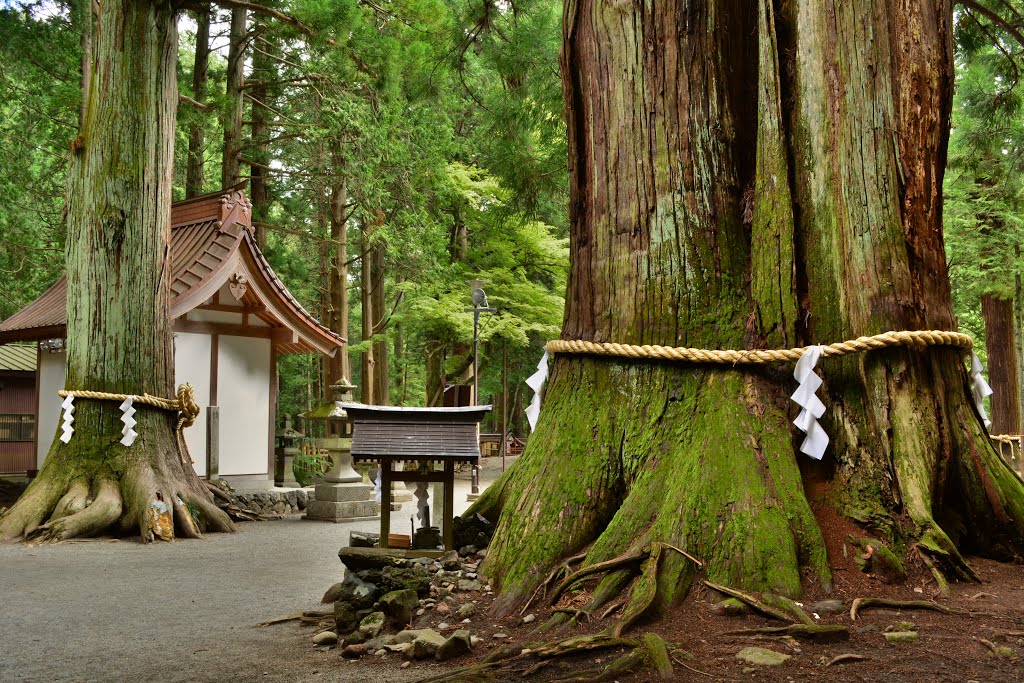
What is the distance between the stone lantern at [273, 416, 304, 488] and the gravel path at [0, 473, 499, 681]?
5322mm

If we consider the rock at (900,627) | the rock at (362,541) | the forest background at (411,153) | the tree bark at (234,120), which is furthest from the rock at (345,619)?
the tree bark at (234,120)

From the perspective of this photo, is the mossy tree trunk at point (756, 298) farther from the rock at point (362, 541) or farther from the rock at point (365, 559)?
the rock at point (362, 541)

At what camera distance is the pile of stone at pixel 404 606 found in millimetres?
3347

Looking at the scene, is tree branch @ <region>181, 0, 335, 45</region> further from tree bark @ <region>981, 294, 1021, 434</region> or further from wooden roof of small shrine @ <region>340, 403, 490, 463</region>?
tree bark @ <region>981, 294, 1021, 434</region>

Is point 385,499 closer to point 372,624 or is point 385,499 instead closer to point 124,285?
point 372,624

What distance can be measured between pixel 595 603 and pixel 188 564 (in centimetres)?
462

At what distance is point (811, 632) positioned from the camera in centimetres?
287

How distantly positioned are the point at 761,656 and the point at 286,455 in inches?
479

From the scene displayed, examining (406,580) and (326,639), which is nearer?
(326,639)

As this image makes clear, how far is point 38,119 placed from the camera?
15.0m

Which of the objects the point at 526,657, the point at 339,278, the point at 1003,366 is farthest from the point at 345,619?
the point at 339,278

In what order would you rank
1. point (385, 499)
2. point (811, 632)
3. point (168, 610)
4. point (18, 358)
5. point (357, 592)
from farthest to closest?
point (18, 358) < point (385, 499) < point (168, 610) < point (357, 592) < point (811, 632)

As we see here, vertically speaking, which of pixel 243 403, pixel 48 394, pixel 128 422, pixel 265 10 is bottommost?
pixel 128 422

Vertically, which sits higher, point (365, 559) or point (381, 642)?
point (365, 559)
